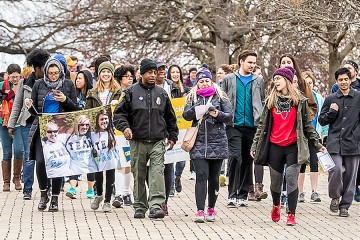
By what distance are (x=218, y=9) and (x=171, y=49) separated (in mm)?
4903

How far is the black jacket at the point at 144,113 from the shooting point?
39.9ft

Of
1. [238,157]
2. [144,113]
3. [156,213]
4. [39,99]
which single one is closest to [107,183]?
[156,213]

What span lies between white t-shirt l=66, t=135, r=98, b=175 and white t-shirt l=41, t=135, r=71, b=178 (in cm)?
8

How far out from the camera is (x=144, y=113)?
479 inches

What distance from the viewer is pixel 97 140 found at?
1335 cm

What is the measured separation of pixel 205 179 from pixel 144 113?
1.07 metres

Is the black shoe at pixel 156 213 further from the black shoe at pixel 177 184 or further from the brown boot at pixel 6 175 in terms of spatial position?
the brown boot at pixel 6 175

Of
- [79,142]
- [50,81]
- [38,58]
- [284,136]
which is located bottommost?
[79,142]

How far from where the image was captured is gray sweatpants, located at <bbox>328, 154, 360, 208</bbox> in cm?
1316

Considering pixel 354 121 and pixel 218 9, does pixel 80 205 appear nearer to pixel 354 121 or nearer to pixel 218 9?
pixel 354 121

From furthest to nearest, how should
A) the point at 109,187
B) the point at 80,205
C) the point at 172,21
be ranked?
1. the point at 172,21
2. the point at 80,205
3. the point at 109,187

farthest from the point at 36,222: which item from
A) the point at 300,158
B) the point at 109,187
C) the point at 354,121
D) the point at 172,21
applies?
the point at 172,21

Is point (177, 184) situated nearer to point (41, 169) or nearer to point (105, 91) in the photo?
point (105, 91)

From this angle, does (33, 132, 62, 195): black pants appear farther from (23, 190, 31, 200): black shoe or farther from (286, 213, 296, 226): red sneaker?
(286, 213, 296, 226): red sneaker
